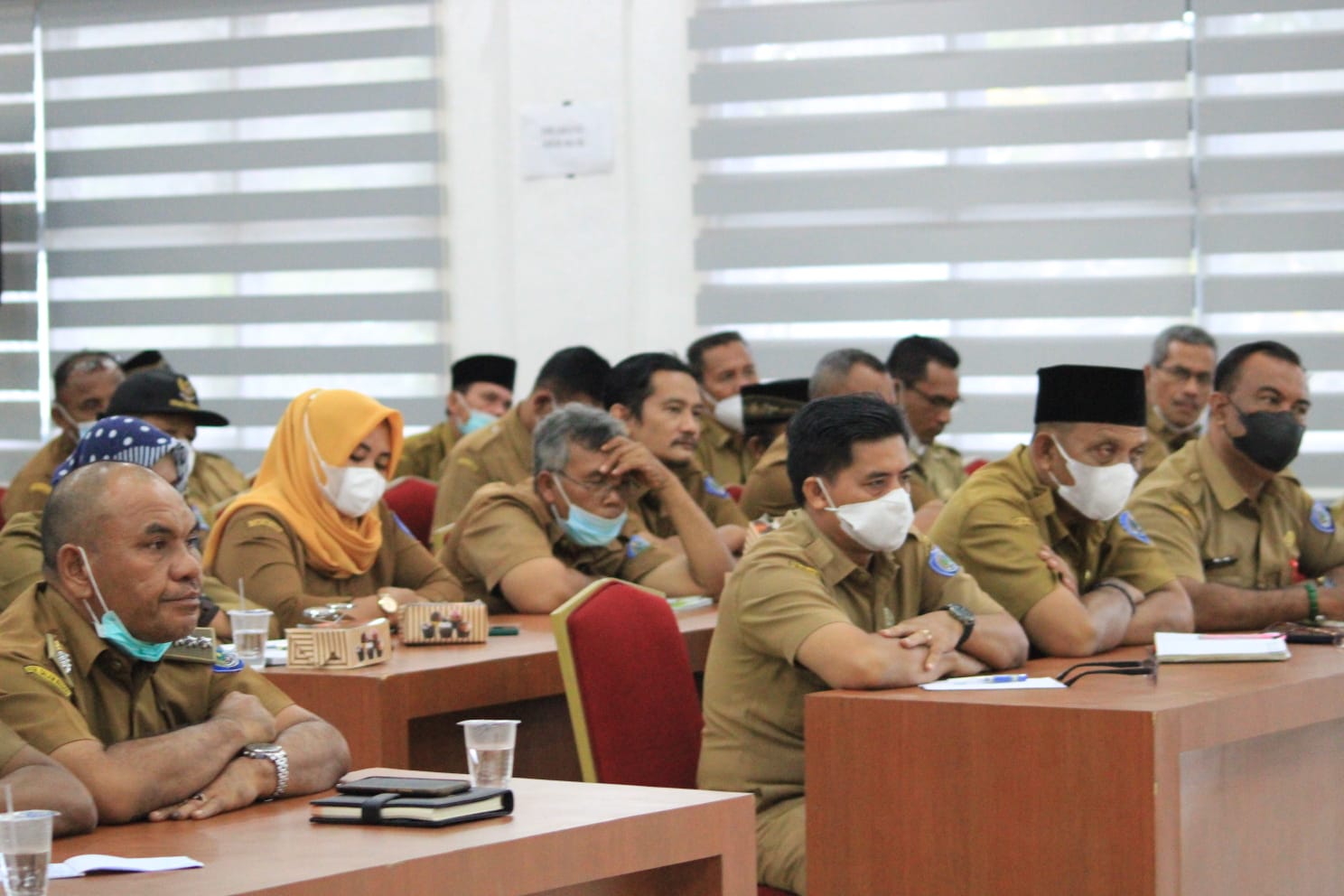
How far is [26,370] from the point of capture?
8.52 meters

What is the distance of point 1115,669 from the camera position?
351 centimetres

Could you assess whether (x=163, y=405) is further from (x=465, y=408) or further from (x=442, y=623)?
(x=465, y=408)

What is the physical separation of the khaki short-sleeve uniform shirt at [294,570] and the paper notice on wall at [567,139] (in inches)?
122

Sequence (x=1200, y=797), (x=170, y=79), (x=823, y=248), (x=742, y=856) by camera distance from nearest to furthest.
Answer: (x=742, y=856) → (x=1200, y=797) → (x=823, y=248) → (x=170, y=79)

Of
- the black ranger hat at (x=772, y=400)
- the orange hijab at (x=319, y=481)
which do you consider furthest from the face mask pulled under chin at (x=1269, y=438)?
the orange hijab at (x=319, y=481)

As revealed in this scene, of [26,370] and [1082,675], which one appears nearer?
[1082,675]

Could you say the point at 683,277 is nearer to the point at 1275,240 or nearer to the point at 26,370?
the point at 1275,240

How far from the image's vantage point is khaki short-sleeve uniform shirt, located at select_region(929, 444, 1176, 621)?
393cm

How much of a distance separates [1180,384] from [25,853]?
5591 millimetres

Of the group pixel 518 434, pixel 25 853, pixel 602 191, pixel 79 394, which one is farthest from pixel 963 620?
pixel 79 394

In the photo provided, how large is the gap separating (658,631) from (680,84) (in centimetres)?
463

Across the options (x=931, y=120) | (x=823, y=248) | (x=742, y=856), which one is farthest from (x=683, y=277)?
(x=742, y=856)

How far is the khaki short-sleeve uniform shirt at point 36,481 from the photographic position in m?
6.45

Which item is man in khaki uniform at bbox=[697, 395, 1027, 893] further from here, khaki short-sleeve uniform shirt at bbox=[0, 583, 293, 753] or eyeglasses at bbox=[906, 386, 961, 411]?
eyeglasses at bbox=[906, 386, 961, 411]
